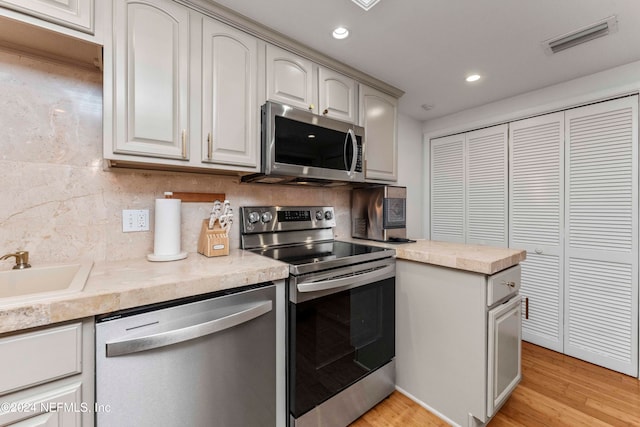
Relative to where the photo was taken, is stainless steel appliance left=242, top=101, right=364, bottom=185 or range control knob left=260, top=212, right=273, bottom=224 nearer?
stainless steel appliance left=242, top=101, right=364, bottom=185

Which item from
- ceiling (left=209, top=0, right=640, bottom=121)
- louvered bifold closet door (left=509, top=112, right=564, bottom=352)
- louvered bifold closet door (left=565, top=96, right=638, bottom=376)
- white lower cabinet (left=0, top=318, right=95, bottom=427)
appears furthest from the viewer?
louvered bifold closet door (left=509, top=112, right=564, bottom=352)

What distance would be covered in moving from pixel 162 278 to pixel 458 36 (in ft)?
6.82

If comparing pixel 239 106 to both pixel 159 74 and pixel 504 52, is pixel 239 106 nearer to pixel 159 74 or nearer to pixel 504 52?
pixel 159 74

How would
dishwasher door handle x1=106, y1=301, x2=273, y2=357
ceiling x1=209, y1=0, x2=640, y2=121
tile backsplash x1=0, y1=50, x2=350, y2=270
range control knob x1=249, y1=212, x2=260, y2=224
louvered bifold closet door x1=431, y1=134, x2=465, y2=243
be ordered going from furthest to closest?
1. louvered bifold closet door x1=431, y1=134, x2=465, y2=243
2. range control knob x1=249, y1=212, x2=260, y2=224
3. ceiling x1=209, y1=0, x2=640, y2=121
4. tile backsplash x1=0, y1=50, x2=350, y2=270
5. dishwasher door handle x1=106, y1=301, x2=273, y2=357

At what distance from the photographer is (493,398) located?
4.74 feet

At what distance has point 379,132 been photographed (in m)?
2.20

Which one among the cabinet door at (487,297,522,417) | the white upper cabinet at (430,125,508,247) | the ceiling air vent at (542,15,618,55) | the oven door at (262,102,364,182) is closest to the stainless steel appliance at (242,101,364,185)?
the oven door at (262,102,364,182)

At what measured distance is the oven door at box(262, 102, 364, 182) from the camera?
1.53 meters

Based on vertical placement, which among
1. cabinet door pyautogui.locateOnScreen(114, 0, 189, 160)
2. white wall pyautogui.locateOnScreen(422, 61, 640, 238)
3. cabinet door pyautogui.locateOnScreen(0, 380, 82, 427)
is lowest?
cabinet door pyautogui.locateOnScreen(0, 380, 82, 427)

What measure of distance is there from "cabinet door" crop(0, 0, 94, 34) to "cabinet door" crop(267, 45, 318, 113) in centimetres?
81

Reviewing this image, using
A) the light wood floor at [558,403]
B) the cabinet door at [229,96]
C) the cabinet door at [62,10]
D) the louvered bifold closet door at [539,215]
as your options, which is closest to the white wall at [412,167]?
Result: the louvered bifold closet door at [539,215]

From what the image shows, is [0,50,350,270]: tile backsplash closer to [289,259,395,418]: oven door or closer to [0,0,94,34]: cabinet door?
[0,0,94,34]: cabinet door

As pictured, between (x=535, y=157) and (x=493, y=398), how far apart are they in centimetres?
207

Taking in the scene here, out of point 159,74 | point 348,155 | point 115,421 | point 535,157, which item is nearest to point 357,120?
point 348,155
